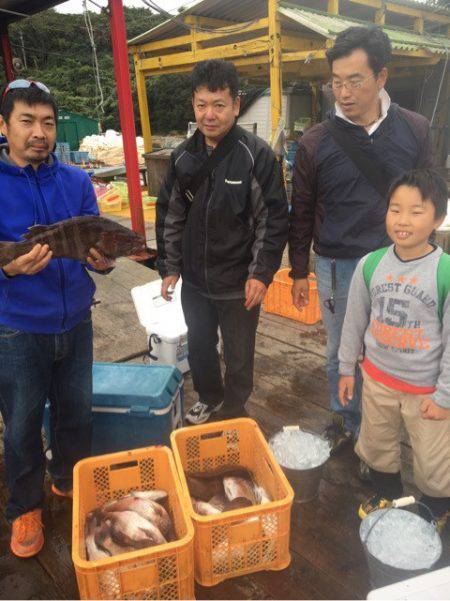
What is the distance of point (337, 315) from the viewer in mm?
2887

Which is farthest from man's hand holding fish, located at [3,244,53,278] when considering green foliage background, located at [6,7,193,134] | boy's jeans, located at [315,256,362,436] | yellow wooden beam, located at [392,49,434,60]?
green foliage background, located at [6,7,193,134]

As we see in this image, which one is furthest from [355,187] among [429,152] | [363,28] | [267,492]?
[267,492]

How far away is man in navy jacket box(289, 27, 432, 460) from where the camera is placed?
237 centimetres

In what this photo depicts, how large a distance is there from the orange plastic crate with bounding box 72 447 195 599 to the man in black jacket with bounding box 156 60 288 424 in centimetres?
108

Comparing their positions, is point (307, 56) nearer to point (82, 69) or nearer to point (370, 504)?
point (370, 504)

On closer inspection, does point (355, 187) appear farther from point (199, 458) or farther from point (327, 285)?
point (199, 458)

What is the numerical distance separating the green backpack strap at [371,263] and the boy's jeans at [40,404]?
1.60 meters

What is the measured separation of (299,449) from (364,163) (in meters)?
1.82

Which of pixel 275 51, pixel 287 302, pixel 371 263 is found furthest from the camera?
pixel 275 51

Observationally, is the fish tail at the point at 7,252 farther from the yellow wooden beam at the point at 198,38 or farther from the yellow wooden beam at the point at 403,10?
the yellow wooden beam at the point at 403,10

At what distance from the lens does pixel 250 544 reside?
2123 millimetres

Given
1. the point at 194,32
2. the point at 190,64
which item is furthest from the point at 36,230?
the point at 190,64

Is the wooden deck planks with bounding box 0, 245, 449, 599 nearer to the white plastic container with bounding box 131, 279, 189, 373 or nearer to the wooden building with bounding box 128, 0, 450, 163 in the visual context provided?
the white plastic container with bounding box 131, 279, 189, 373

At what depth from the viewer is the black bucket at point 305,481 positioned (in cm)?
259
